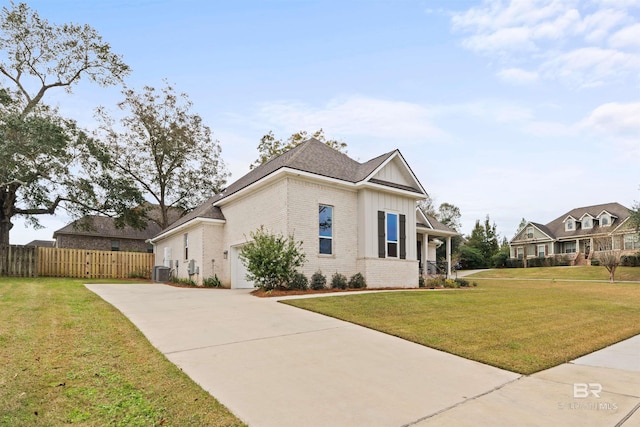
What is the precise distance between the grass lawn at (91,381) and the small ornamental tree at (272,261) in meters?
5.88

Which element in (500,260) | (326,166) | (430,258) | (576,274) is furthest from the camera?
(500,260)

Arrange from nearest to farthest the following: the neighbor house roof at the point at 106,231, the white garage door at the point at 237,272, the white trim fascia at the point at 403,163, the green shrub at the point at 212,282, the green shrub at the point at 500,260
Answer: the white trim fascia at the point at 403,163 < the white garage door at the point at 237,272 < the green shrub at the point at 212,282 < the neighbor house roof at the point at 106,231 < the green shrub at the point at 500,260

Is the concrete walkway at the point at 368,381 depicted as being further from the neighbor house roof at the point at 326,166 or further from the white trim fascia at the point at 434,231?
the white trim fascia at the point at 434,231

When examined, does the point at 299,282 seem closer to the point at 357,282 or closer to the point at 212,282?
the point at 357,282

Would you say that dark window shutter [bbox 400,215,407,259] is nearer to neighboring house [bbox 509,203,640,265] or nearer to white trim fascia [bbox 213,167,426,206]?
white trim fascia [bbox 213,167,426,206]

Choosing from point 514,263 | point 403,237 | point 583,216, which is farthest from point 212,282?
point 583,216

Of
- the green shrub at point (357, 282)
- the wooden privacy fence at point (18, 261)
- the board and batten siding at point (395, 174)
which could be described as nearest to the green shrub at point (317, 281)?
the green shrub at point (357, 282)

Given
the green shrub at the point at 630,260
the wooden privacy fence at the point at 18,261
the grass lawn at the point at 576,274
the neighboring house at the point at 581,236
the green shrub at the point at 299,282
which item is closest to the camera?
the green shrub at the point at 299,282

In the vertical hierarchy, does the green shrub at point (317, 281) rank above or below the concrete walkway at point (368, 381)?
above

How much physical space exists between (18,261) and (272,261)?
16669mm

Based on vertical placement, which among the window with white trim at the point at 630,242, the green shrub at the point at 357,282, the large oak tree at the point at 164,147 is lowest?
the green shrub at the point at 357,282

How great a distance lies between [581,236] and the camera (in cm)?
4450

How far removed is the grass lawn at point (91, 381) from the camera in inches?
147

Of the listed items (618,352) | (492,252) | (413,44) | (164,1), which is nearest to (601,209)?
(492,252)
